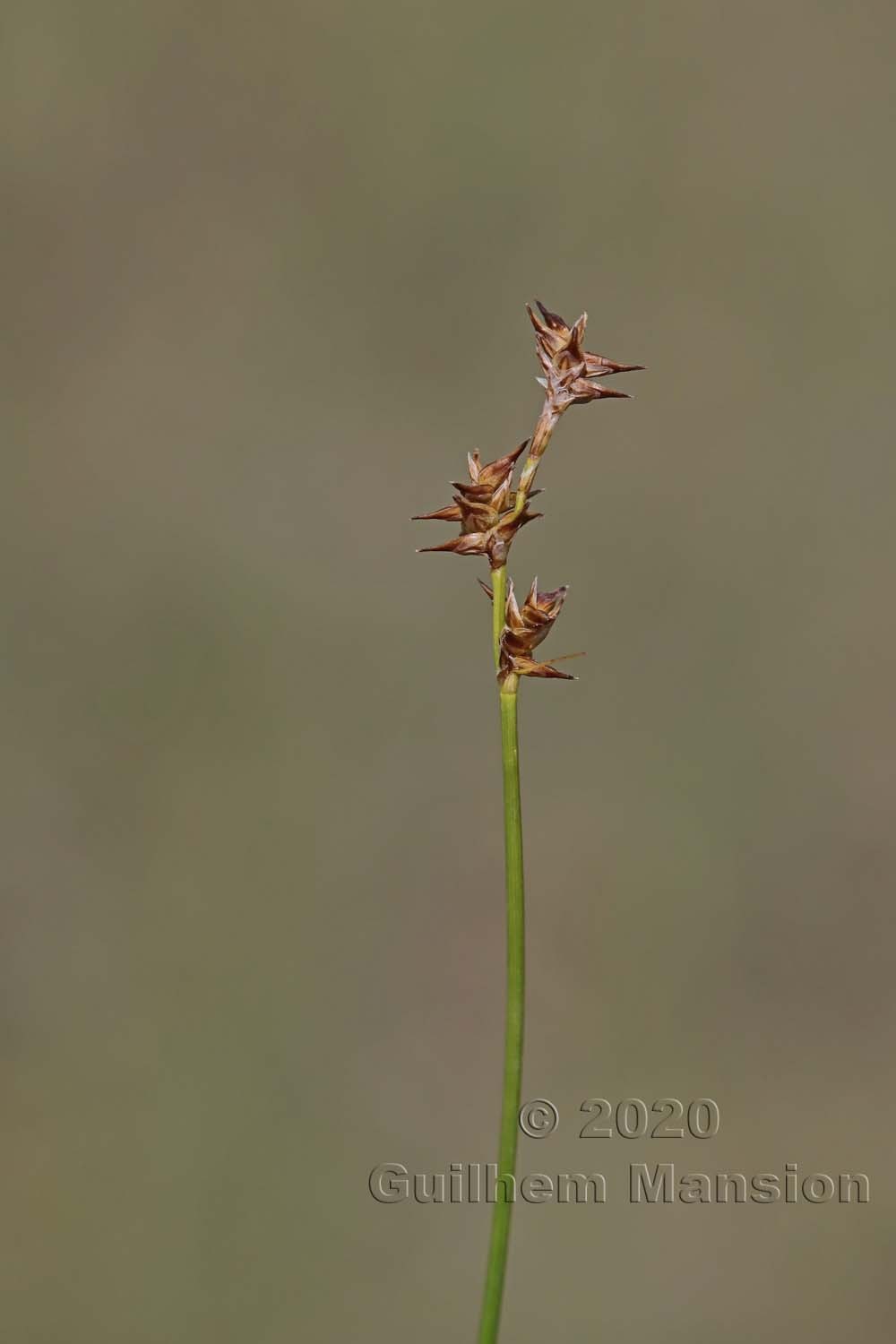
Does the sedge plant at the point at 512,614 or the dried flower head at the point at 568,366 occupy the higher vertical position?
the dried flower head at the point at 568,366

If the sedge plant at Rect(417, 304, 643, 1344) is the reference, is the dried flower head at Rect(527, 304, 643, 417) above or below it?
above

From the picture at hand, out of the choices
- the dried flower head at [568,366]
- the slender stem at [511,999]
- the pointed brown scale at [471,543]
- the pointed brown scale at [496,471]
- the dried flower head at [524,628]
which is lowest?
the slender stem at [511,999]

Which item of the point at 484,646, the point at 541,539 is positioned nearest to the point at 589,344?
the point at 541,539

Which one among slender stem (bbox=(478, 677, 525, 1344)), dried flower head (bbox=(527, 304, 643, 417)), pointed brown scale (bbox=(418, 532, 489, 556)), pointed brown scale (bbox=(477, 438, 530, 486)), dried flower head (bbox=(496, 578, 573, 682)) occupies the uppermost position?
dried flower head (bbox=(527, 304, 643, 417))
